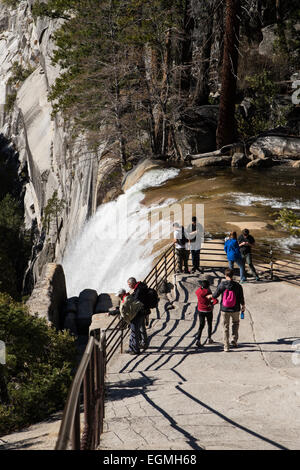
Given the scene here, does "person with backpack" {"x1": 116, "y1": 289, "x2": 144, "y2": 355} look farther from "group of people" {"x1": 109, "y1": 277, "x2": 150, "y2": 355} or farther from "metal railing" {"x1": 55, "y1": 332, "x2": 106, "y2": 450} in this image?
"metal railing" {"x1": 55, "y1": 332, "x2": 106, "y2": 450}

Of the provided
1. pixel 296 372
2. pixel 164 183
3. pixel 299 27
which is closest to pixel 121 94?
pixel 164 183

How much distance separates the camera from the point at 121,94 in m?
30.2

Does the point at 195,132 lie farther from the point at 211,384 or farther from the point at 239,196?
the point at 211,384

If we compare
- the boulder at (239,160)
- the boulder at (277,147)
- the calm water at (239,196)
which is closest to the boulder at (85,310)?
the calm water at (239,196)

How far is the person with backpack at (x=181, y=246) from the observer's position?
1398 cm

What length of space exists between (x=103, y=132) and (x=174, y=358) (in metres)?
21.3

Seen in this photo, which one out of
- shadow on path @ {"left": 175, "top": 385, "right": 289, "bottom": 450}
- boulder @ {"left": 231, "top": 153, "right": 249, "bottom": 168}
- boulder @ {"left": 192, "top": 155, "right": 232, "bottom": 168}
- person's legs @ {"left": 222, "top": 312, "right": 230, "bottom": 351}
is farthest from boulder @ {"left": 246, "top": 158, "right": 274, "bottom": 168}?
shadow on path @ {"left": 175, "top": 385, "right": 289, "bottom": 450}

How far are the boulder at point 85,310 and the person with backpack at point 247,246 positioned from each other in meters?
5.18

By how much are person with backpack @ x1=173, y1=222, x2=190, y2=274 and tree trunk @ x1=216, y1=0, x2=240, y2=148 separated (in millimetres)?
15032

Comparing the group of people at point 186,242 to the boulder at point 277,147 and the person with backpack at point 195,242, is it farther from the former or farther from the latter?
the boulder at point 277,147

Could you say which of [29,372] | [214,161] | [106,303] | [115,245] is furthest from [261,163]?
[29,372]

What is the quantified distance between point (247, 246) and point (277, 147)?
1632 cm

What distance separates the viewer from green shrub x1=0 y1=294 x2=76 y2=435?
32.9ft
